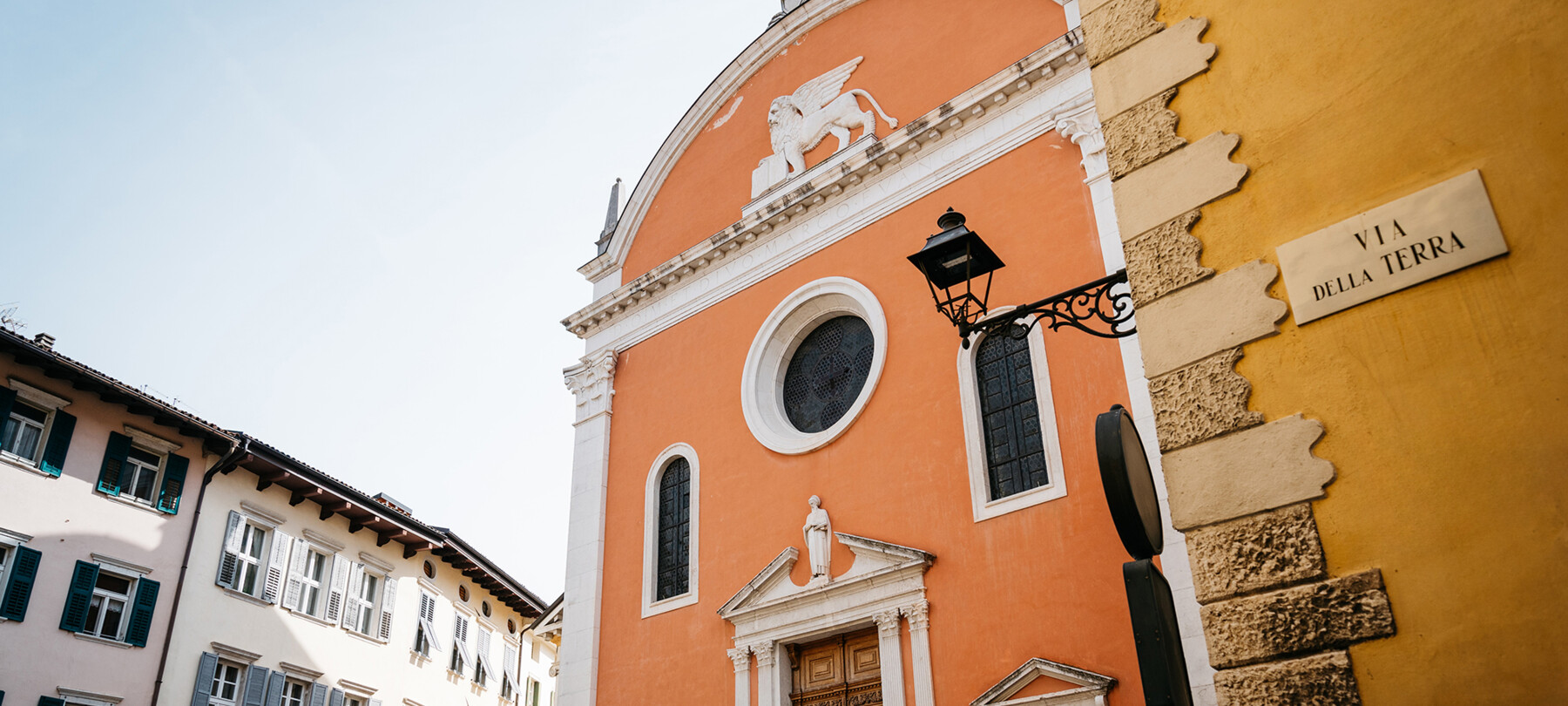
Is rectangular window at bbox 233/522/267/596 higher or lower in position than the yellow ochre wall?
higher

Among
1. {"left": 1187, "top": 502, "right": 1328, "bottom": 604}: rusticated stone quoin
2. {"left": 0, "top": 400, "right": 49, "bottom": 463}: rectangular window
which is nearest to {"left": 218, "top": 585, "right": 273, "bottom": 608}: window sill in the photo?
{"left": 0, "top": 400, "right": 49, "bottom": 463}: rectangular window

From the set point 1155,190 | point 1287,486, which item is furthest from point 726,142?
point 1287,486

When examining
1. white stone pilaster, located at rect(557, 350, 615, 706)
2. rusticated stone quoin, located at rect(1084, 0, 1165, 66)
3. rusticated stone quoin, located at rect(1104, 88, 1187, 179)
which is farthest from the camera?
white stone pilaster, located at rect(557, 350, 615, 706)

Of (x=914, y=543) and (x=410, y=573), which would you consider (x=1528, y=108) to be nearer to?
(x=914, y=543)

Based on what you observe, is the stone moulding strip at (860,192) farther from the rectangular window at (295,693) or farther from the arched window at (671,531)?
the rectangular window at (295,693)

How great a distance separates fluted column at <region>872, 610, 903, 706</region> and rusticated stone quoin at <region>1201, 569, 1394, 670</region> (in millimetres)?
6936

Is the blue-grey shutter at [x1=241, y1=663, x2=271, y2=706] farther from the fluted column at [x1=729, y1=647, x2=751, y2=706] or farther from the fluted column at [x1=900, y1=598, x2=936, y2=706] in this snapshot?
the fluted column at [x1=900, y1=598, x2=936, y2=706]

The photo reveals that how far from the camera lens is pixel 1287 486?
3830 millimetres

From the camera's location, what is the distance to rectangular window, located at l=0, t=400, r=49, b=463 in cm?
1473

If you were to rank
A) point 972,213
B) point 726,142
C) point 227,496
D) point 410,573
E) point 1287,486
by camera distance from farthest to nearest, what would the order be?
point 410,573 → point 227,496 → point 726,142 → point 972,213 → point 1287,486

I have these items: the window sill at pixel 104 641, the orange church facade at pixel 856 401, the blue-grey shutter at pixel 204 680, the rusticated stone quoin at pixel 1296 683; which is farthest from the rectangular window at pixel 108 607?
the rusticated stone quoin at pixel 1296 683

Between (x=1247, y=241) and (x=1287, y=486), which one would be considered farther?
(x=1247, y=241)

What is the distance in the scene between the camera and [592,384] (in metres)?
15.6

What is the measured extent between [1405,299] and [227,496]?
1815cm
